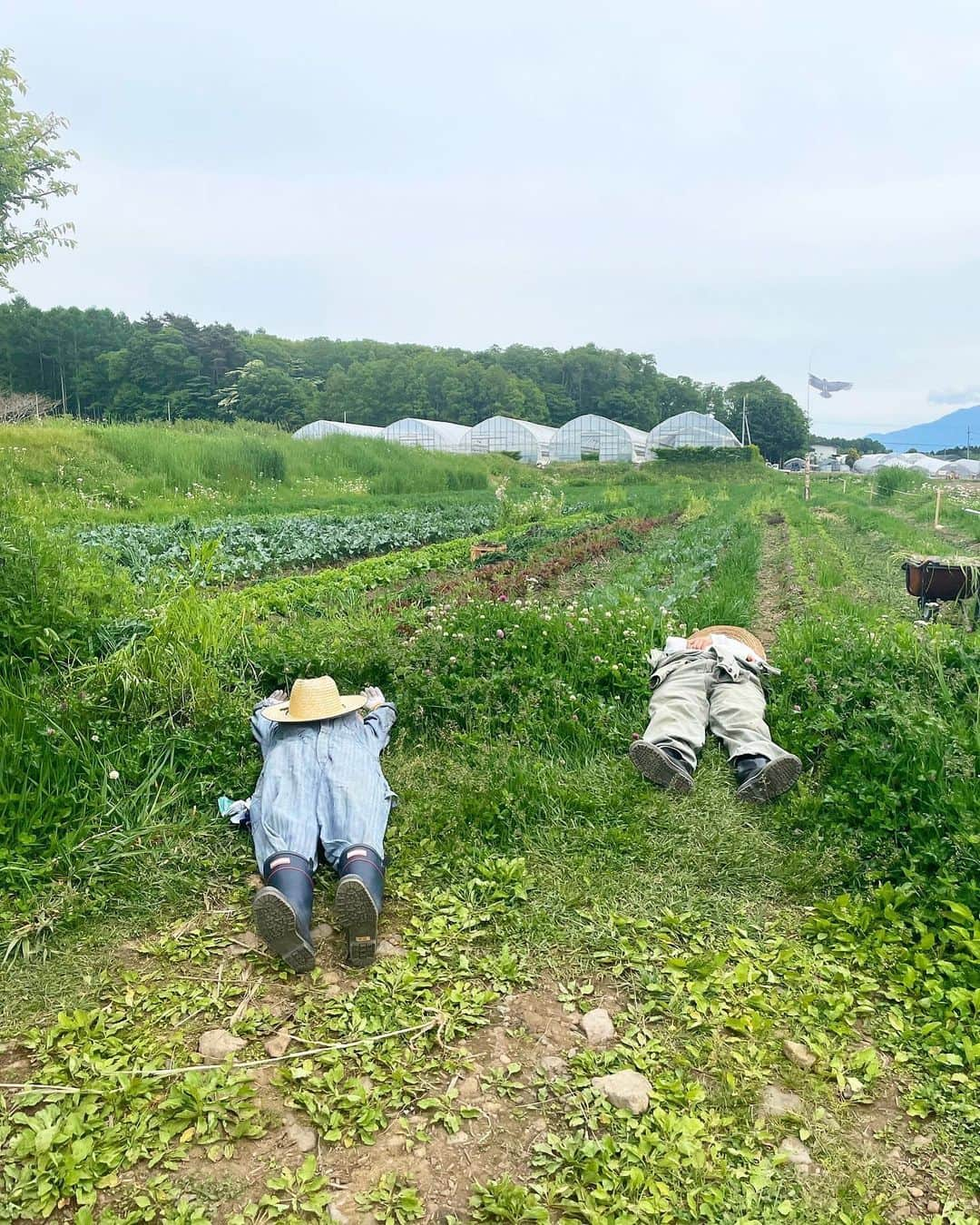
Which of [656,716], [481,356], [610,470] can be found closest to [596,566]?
[656,716]

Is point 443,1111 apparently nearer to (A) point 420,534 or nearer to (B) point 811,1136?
(B) point 811,1136

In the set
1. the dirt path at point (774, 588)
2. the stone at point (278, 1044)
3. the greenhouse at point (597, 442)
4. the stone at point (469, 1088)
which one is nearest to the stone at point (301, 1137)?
the stone at point (278, 1044)

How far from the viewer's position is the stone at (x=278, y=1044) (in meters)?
2.11

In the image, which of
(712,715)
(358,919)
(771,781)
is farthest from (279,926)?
(712,715)

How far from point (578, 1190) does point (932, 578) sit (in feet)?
17.3

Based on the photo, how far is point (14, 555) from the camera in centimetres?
402

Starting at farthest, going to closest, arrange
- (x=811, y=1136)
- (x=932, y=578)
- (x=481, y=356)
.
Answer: (x=481, y=356)
(x=932, y=578)
(x=811, y=1136)

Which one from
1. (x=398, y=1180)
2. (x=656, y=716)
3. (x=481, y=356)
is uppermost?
(x=481, y=356)

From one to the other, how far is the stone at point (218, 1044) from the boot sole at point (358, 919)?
41cm

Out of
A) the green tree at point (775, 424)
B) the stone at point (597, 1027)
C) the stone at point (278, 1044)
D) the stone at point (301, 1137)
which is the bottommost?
the stone at point (301, 1137)

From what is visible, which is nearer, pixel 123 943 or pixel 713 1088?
pixel 713 1088

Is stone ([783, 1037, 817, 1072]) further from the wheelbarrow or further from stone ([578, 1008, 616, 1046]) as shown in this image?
the wheelbarrow

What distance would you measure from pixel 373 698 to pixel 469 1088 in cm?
208

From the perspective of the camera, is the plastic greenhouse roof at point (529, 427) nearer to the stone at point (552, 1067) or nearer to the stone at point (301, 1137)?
the stone at point (552, 1067)
